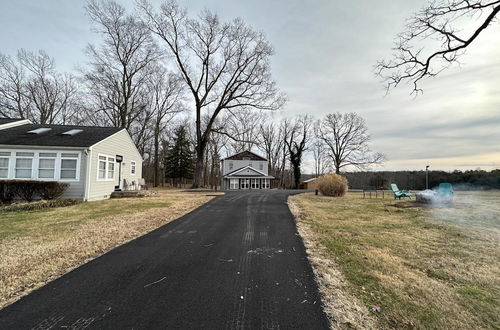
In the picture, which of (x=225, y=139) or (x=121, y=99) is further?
(x=225, y=139)

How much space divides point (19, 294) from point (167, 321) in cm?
203

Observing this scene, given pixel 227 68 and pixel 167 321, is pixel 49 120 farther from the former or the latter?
pixel 167 321

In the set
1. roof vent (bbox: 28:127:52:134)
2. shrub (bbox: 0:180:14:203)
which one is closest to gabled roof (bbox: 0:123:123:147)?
roof vent (bbox: 28:127:52:134)

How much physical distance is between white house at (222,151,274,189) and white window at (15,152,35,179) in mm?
25555

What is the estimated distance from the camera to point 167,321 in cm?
222

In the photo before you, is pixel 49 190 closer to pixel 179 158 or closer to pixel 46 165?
pixel 46 165

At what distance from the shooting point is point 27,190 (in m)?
10.8

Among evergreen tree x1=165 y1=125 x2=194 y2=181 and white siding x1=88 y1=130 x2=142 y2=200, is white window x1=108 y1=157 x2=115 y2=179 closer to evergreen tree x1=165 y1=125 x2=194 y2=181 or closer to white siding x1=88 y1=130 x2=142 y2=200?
white siding x1=88 y1=130 x2=142 y2=200

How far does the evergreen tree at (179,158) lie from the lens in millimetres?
37562

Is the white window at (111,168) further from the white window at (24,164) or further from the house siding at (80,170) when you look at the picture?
the white window at (24,164)

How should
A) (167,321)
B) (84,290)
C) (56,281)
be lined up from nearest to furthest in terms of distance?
(167,321) < (84,290) < (56,281)

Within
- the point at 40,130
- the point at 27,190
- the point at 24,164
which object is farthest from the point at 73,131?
the point at 27,190

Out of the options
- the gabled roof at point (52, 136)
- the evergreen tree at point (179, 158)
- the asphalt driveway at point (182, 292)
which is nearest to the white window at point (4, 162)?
the gabled roof at point (52, 136)

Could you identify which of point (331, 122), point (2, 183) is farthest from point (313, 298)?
point (331, 122)
